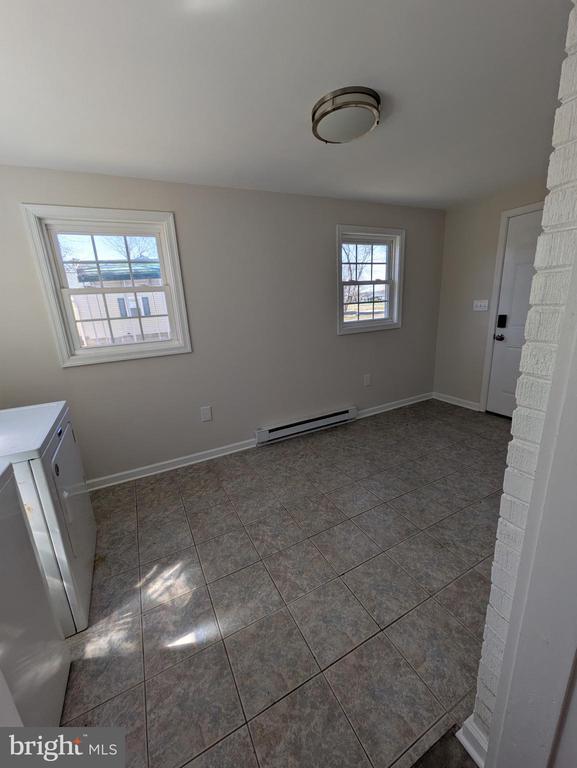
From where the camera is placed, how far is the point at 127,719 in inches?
42.9

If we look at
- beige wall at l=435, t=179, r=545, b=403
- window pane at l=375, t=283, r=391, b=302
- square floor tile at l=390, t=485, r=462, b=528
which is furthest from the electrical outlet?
beige wall at l=435, t=179, r=545, b=403

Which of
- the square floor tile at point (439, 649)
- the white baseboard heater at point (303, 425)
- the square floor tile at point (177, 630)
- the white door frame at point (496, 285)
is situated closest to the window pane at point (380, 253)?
the white door frame at point (496, 285)

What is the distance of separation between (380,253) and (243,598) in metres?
3.46

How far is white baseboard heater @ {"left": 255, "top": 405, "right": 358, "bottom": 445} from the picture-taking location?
302 cm

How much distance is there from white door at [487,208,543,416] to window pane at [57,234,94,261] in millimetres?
3845

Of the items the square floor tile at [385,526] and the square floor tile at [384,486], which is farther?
the square floor tile at [384,486]

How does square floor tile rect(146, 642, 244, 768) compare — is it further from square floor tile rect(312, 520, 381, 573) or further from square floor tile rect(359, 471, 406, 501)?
square floor tile rect(359, 471, 406, 501)

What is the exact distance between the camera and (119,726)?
1.07 m

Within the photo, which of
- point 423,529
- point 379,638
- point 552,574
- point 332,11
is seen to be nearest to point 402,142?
point 332,11

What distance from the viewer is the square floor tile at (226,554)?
5.55ft

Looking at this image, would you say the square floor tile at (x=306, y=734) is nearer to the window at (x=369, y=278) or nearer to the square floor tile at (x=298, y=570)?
the square floor tile at (x=298, y=570)

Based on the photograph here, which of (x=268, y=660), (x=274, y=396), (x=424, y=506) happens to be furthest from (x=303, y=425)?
(x=268, y=660)

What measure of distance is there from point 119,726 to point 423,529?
1.70 m

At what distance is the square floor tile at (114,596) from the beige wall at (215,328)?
1048mm
